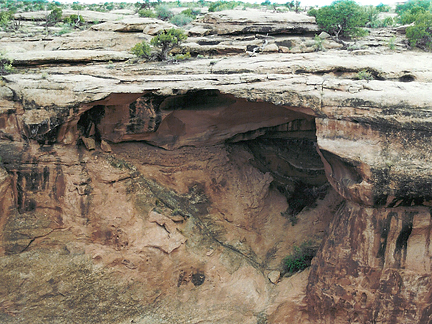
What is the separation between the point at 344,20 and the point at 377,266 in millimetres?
8731

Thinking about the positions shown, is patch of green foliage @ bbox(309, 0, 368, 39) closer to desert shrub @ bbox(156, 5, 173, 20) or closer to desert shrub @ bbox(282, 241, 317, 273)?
desert shrub @ bbox(282, 241, 317, 273)

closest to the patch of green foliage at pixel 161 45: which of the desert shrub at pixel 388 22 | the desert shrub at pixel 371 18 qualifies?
the desert shrub at pixel 371 18

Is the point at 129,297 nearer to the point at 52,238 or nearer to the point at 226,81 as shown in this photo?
the point at 52,238

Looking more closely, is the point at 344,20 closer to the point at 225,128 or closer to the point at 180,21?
the point at 225,128

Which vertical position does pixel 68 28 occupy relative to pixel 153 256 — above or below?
above

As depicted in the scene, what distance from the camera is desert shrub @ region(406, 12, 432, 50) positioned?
11.8 m

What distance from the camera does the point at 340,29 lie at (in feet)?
44.4

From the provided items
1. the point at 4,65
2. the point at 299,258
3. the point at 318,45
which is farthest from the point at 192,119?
the point at 4,65

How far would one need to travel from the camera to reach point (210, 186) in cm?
1234

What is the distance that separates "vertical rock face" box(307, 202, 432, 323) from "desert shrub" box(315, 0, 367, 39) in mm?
6842

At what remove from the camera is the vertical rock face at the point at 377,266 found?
8.93 metres

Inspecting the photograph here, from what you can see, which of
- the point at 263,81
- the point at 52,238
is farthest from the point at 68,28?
the point at 263,81

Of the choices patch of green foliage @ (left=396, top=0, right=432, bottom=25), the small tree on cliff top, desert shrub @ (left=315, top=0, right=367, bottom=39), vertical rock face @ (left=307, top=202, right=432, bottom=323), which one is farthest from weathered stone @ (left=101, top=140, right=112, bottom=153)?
patch of green foliage @ (left=396, top=0, right=432, bottom=25)

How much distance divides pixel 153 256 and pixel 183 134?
12.3ft
